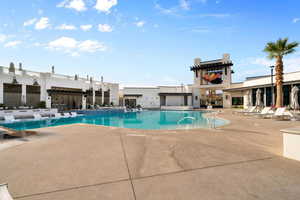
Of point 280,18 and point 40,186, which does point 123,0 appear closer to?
point 40,186

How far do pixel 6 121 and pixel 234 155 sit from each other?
20052mm

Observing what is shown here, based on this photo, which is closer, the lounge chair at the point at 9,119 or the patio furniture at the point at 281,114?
the patio furniture at the point at 281,114

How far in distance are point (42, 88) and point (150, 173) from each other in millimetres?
25420

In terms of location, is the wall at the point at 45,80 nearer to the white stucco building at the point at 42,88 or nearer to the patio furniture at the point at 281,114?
the white stucco building at the point at 42,88

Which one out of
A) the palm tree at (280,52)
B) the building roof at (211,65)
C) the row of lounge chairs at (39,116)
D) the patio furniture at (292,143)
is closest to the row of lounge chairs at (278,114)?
the palm tree at (280,52)

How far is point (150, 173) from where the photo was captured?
2.88m

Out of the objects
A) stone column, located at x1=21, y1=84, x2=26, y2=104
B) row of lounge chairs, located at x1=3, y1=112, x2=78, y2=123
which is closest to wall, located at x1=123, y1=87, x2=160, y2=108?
row of lounge chairs, located at x1=3, y1=112, x2=78, y2=123

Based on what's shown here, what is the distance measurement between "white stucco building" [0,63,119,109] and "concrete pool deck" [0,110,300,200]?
20.3 m

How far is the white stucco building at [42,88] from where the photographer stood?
61.6 feet

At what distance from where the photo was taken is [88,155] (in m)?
3.93

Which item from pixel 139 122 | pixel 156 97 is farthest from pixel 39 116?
pixel 156 97

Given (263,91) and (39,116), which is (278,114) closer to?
(263,91)

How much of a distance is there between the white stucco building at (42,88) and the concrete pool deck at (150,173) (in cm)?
2030

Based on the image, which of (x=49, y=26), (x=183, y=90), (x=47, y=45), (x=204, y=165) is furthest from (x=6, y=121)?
(x=183, y=90)
